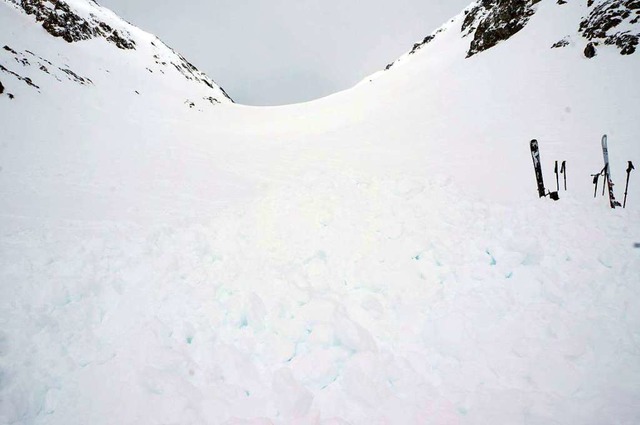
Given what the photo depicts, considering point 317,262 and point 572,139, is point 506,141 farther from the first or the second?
point 317,262

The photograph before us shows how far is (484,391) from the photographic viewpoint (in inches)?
156

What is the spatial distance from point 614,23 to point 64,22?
52796 millimetres

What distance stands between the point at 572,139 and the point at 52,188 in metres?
19.0

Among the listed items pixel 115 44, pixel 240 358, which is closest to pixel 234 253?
pixel 240 358

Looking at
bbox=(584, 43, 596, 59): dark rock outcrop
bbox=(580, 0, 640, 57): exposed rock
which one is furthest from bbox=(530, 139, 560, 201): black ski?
bbox=(584, 43, 596, 59): dark rock outcrop

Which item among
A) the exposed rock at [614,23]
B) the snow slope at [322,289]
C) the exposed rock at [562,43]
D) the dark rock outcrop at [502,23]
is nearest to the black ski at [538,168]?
the snow slope at [322,289]

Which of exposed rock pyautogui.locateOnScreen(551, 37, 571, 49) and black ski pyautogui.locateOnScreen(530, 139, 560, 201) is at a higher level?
exposed rock pyautogui.locateOnScreen(551, 37, 571, 49)

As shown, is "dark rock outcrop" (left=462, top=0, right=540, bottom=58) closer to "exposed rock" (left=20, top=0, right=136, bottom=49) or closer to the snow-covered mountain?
the snow-covered mountain

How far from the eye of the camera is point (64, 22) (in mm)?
35188

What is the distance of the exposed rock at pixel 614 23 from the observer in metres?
17.5

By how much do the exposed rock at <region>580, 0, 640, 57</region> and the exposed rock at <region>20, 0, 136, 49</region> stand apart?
162 feet

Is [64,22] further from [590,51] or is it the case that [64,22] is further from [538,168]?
[590,51]

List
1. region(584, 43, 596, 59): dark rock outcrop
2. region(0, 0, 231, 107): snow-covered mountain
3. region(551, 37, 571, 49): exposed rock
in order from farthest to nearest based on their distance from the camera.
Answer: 1. region(551, 37, 571, 49): exposed rock
2. region(0, 0, 231, 107): snow-covered mountain
3. region(584, 43, 596, 59): dark rock outcrop

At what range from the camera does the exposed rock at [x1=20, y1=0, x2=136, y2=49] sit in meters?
33.3
